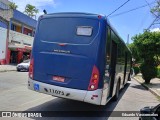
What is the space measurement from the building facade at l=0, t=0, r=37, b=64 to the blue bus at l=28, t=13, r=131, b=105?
29.0m

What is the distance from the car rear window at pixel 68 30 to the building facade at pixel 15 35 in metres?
28.9

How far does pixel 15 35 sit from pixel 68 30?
3434cm

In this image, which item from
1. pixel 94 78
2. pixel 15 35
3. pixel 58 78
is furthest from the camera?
pixel 15 35

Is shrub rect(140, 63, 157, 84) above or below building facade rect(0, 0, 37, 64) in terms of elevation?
below

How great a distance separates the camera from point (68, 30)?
8.15 m

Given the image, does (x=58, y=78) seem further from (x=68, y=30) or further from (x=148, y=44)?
(x=148, y=44)

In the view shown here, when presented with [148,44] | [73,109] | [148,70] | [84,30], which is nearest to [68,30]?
[84,30]

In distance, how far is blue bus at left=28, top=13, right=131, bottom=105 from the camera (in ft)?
25.1

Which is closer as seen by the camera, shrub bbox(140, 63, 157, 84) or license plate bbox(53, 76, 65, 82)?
license plate bbox(53, 76, 65, 82)

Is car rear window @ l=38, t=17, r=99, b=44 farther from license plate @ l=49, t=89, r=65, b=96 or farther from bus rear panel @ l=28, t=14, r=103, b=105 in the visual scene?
license plate @ l=49, t=89, r=65, b=96

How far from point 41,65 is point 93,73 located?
1.72 meters

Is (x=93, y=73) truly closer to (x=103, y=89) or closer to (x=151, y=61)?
(x=103, y=89)

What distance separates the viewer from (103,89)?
7988 millimetres

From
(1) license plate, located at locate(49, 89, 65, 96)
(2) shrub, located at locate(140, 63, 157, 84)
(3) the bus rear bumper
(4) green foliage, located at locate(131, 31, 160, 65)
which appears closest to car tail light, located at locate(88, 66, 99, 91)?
(3) the bus rear bumper
